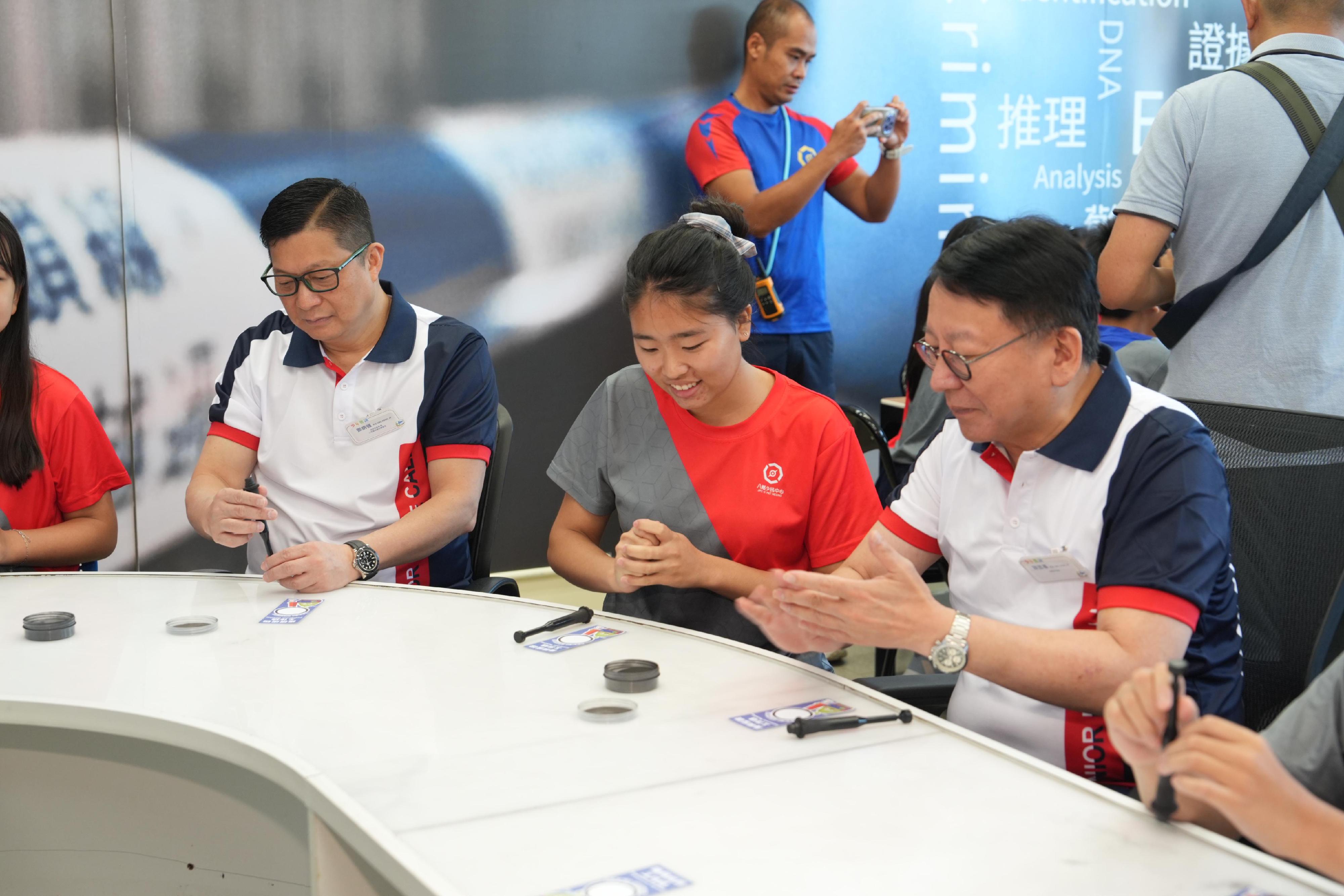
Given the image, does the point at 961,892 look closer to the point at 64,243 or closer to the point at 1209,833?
the point at 1209,833

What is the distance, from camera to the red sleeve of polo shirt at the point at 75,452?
246cm

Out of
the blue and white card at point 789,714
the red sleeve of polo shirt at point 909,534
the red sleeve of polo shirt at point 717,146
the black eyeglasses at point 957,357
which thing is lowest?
the blue and white card at point 789,714

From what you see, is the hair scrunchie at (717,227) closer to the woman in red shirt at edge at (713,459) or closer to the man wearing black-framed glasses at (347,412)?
the woman in red shirt at edge at (713,459)

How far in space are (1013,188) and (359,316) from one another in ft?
11.1

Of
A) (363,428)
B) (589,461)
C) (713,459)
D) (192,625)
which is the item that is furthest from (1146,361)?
(192,625)

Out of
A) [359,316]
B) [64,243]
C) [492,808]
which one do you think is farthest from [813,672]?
[64,243]

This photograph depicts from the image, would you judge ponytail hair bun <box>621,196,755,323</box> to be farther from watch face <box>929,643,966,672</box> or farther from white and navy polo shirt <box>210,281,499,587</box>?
watch face <box>929,643,966,672</box>

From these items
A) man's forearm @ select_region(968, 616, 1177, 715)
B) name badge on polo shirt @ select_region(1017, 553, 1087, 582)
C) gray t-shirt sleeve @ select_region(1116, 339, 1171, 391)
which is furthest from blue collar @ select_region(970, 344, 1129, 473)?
gray t-shirt sleeve @ select_region(1116, 339, 1171, 391)

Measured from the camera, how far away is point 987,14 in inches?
189

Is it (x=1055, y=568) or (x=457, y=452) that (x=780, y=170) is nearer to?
(x=457, y=452)

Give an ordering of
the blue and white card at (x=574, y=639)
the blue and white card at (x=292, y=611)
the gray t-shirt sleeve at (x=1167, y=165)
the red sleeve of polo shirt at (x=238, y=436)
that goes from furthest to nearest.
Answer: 1. the red sleeve of polo shirt at (x=238, y=436)
2. the gray t-shirt sleeve at (x=1167, y=165)
3. the blue and white card at (x=292, y=611)
4. the blue and white card at (x=574, y=639)

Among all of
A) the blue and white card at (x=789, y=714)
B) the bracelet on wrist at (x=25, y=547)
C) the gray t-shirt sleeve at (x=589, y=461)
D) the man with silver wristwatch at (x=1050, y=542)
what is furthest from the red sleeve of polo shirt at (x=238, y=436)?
the blue and white card at (x=789, y=714)

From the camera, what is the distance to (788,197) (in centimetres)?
396

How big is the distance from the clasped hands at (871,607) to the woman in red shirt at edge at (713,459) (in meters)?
0.41
